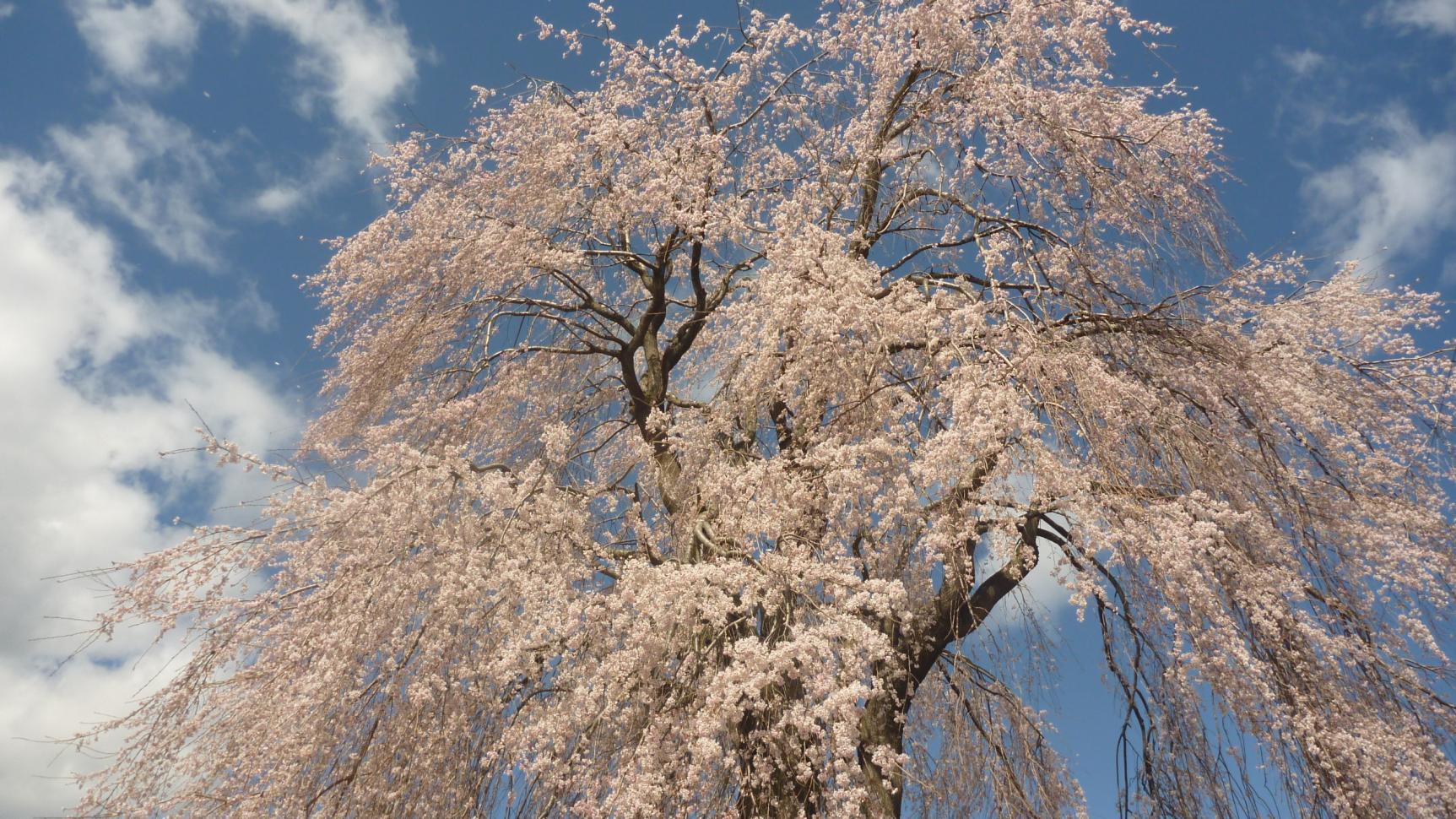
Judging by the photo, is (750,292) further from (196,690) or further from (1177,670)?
(196,690)

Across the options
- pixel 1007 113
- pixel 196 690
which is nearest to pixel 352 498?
pixel 196 690

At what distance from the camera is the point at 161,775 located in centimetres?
439

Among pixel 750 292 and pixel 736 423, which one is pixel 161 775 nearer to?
pixel 736 423

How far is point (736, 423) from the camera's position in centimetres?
539

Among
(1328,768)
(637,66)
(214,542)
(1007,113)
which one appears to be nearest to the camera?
(1328,768)

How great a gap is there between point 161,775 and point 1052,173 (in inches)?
228

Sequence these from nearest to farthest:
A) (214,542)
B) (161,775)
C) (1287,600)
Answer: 1. (1287,600)
2. (161,775)
3. (214,542)

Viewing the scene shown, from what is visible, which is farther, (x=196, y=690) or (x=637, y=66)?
(x=637, y=66)

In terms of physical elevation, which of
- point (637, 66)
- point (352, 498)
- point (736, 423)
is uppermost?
point (637, 66)

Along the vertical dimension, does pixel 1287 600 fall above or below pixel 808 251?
below

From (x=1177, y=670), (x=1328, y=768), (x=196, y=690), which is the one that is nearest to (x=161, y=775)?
(x=196, y=690)

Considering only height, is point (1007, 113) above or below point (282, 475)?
above

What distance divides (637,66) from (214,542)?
419 centimetres

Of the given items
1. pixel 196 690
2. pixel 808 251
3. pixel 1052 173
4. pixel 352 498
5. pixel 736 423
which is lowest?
pixel 196 690
